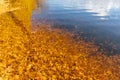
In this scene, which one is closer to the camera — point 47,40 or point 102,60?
point 102,60

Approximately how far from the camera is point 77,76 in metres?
13.2

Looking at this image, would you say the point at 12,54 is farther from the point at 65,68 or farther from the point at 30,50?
the point at 65,68

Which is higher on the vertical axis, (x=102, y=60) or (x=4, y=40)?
Answer: (x=4, y=40)

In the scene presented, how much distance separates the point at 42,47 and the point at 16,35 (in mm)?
3561

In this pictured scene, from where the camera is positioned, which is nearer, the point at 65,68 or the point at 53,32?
the point at 65,68

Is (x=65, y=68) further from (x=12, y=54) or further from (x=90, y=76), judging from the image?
(x=12, y=54)

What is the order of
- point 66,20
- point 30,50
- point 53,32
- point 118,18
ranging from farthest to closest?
point 118,18 < point 66,20 < point 53,32 < point 30,50

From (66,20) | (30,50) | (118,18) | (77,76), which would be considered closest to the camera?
(77,76)

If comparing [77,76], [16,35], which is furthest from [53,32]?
[77,76]

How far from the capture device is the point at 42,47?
58.0 feet

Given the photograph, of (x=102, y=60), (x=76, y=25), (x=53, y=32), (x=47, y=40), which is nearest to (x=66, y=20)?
(x=76, y=25)

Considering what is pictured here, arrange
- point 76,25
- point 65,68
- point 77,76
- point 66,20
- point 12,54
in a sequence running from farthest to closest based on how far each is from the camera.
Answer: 1. point 66,20
2. point 76,25
3. point 12,54
4. point 65,68
5. point 77,76

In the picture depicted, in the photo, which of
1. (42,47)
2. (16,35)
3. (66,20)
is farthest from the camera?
(66,20)

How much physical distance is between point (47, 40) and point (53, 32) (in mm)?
3243
